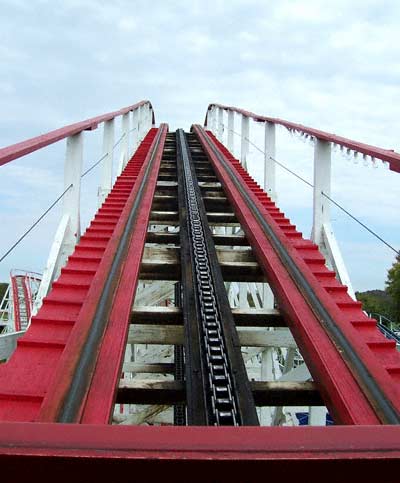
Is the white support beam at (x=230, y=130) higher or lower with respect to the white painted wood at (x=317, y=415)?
higher

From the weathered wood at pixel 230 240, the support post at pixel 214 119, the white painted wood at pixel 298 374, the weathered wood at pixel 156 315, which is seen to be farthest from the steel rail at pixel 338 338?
the support post at pixel 214 119

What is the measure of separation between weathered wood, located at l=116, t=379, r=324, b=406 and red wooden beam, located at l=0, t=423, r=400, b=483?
1.63m

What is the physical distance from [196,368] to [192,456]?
1.70 metres

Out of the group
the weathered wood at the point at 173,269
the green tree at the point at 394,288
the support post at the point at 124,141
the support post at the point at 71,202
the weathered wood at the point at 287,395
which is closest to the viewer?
the weathered wood at the point at 287,395

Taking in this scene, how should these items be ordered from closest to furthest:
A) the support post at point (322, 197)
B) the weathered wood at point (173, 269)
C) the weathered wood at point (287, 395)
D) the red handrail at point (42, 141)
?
the red handrail at point (42, 141)
the weathered wood at point (287, 395)
the weathered wood at point (173, 269)
the support post at point (322, 197)

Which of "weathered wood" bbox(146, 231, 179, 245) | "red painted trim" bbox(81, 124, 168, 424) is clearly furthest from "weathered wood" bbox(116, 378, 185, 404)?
"weathered wood" bbox(146, 231, 179, 245)

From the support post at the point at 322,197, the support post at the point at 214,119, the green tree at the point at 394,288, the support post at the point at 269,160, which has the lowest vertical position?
the green tree at the point at 394,288

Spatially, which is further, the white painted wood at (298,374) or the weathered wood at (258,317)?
the white painted wood at (298,374)

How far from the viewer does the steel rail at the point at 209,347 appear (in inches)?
92.0

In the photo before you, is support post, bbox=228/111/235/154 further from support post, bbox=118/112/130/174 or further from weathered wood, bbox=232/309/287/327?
weathered wood, bbox=232/309/287/327

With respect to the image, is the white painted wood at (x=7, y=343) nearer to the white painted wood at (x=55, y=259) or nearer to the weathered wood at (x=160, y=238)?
the white painted wood at (x=55, y=259)

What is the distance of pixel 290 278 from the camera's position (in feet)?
12.2

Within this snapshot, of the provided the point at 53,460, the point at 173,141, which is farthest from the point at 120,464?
the point at 173,141

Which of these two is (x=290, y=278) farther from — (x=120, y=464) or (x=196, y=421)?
(x=120, y=464)
